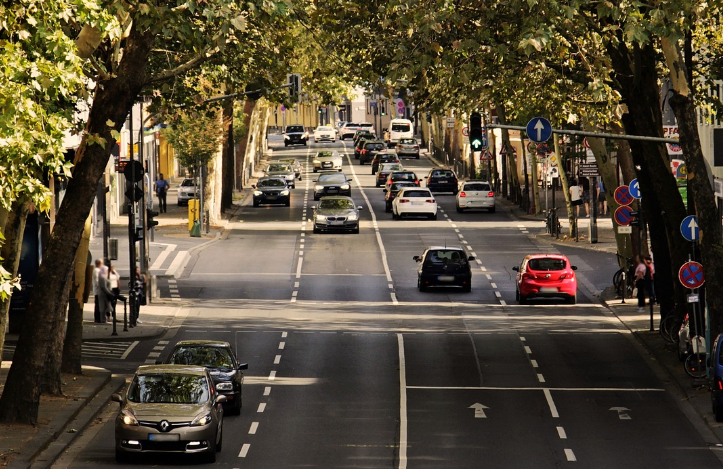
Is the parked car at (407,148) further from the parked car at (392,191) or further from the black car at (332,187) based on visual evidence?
the parked car at (392,191)

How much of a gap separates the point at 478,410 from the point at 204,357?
15.9 ft

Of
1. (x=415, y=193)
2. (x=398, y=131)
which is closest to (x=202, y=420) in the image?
(x=415, y=193)

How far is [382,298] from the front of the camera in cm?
4109

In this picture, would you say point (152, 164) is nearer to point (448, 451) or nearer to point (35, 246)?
point (35, 246)

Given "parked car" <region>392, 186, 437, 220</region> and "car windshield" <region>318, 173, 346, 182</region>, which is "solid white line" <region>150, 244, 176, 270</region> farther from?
"car windshield" <region>318, 173, 346, 182</region>

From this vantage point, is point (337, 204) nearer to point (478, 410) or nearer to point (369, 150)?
point (478, 410)

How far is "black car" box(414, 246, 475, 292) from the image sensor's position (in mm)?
42406

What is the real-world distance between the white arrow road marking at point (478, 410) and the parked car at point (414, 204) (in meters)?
39.7

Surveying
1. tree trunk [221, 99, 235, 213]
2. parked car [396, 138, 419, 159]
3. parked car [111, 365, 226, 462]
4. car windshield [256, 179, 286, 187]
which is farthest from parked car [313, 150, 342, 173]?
parked car [111, 365, 226, 462]

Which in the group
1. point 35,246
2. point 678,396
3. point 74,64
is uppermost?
point 74,64

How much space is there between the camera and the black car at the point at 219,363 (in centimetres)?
2342

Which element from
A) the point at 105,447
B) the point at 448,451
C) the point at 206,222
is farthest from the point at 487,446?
the point at 206,222

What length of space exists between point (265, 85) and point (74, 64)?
41.1 ft

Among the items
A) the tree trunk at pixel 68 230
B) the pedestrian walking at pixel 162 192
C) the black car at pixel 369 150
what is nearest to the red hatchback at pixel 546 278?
the tree trunk at pixel 68 230
